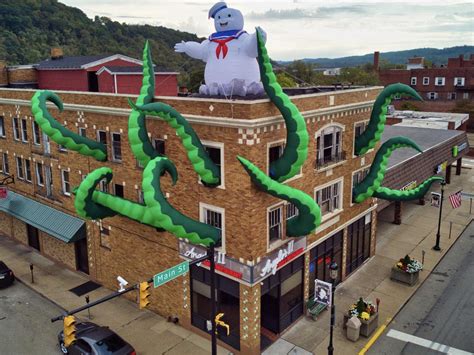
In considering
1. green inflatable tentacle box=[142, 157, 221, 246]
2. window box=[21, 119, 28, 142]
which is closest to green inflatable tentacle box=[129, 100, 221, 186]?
green inflatable tentacle box=[142, 157, 221, 246]

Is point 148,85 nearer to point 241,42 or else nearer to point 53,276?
point 241,42

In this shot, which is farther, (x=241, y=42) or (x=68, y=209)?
(x=68, y=209)

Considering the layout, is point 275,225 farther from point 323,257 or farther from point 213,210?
point 323,257

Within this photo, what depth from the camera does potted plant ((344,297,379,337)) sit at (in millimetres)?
20297

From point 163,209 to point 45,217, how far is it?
50.5 ft

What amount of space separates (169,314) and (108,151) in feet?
27.9

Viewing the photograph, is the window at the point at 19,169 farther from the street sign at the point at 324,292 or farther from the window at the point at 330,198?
the street sign at the point at 324,292

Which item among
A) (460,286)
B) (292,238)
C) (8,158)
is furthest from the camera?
(8,158)

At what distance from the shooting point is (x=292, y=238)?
788 inches

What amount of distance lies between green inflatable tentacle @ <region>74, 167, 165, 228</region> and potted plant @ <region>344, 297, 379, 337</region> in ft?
31.7

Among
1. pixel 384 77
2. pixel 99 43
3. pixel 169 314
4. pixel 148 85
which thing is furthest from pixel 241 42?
pixel 99 43

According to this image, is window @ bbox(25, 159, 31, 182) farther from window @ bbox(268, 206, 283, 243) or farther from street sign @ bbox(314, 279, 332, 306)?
street sign @ bbox(314, 279, 332, 306)

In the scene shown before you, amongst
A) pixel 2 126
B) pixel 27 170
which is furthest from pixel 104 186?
pixel 2 126

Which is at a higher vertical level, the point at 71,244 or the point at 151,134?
the point at 151,134
